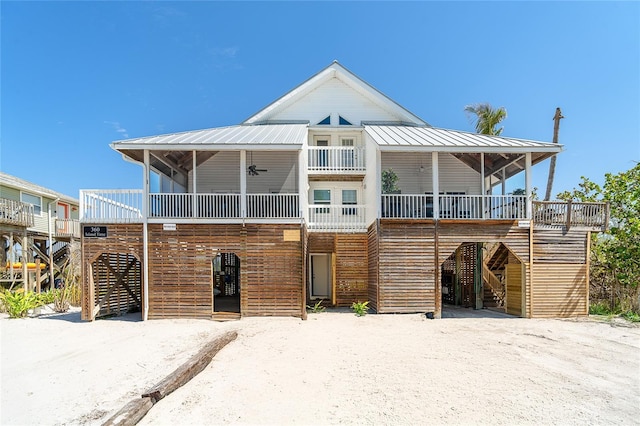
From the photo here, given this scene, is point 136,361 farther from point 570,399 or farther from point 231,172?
point 231,172

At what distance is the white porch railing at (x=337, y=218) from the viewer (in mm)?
16375

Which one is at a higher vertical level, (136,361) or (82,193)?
(82,193)

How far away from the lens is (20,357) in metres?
9.20

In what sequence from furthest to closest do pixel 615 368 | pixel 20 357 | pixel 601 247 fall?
pixel 601 247 → pixel 20 357 → pixel 615 368

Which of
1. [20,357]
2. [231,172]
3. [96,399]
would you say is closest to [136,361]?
[96,399]

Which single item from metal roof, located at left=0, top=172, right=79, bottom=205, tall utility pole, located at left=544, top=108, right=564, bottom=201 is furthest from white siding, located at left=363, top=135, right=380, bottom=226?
metal roof, located at left=0, top=172, right=79, bottom=205

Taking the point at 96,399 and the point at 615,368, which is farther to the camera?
the point at 615,368

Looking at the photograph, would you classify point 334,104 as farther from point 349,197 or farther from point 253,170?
point 253,170

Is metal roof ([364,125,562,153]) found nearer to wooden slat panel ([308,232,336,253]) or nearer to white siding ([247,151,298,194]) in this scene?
white siding ([247,151,298,194])

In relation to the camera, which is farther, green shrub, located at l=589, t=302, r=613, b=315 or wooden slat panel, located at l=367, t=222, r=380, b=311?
green shrub, located at l=589, t=302, r=613, b=315

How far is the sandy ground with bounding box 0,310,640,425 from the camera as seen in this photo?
19.3 feet

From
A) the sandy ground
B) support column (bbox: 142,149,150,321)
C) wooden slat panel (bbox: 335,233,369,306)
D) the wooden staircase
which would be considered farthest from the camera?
the wooden staircase

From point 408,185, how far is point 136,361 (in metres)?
13.6

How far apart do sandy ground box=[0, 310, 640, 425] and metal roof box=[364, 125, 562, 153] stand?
6277 mm
